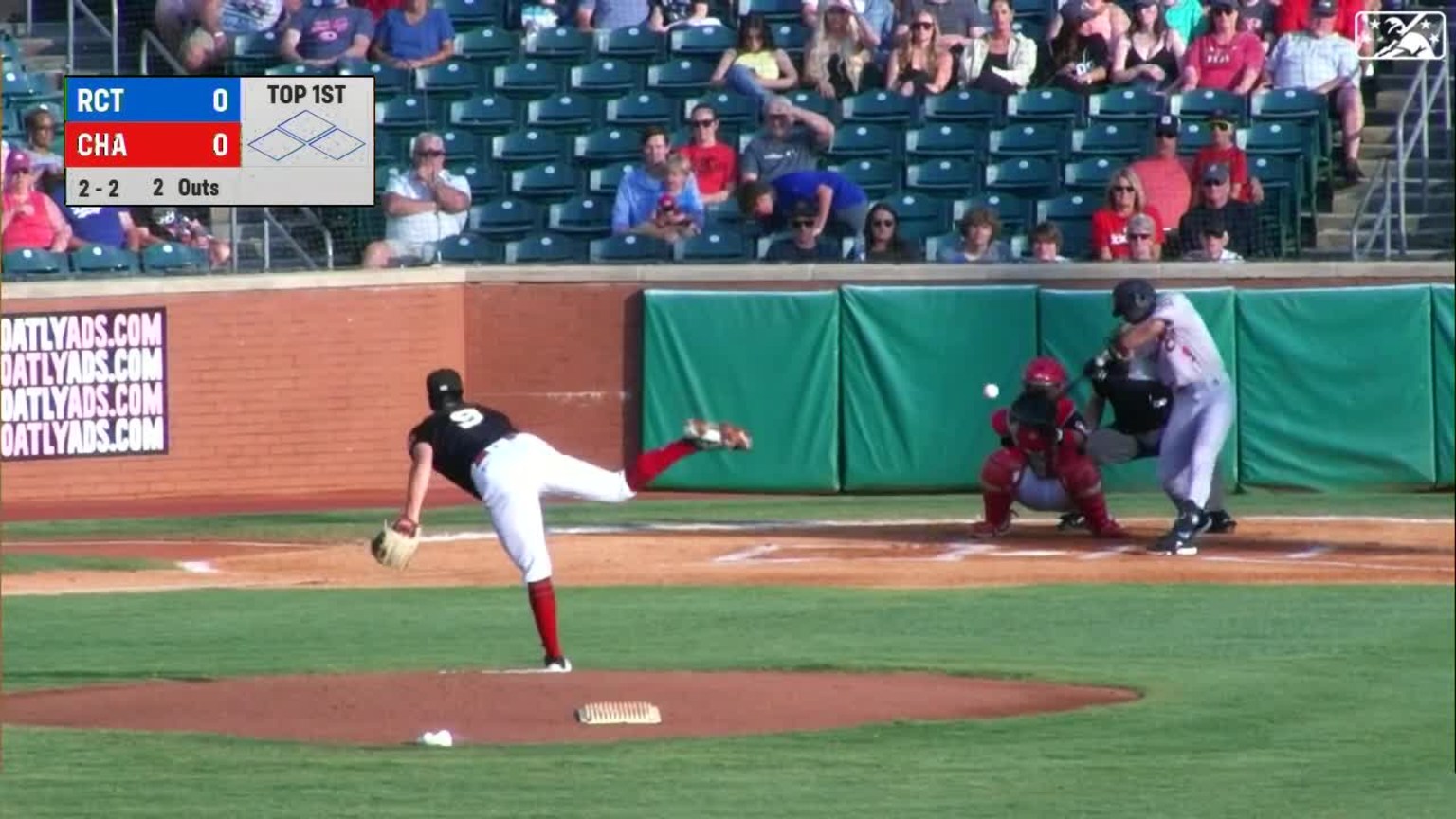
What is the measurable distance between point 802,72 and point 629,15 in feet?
4.92

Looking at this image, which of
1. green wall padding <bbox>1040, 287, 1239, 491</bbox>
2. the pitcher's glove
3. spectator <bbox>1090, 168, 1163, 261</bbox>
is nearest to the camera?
the pitcher's glove

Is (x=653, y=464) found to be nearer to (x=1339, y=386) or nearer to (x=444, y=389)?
(x=444, y=389)

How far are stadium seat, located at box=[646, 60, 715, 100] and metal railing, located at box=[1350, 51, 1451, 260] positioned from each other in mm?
4806

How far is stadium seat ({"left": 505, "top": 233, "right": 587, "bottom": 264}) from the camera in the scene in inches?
818

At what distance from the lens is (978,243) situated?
2008cm

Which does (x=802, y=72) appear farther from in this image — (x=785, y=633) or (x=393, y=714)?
(x=393, y=714)

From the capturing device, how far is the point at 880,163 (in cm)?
2038

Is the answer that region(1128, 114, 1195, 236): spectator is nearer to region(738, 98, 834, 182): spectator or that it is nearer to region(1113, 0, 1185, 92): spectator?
region(1113, 0, 1185, 92): spectator

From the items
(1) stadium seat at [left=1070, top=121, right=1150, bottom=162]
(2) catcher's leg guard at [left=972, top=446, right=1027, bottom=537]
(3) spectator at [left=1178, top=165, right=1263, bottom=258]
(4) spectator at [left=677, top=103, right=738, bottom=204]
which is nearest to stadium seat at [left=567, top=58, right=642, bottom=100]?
(4) spectator at [left=677, top=103, right=738, bottom=204]

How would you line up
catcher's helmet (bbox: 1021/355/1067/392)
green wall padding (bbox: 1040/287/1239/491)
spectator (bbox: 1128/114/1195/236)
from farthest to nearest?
green wall padding (bbox: 1040/287/1239/491)
spectator (bbox: 1128/114/1195/236)
catcher's helmet (bbox: 1021/355/1067/392)

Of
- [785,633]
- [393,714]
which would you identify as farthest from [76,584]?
[393,714]

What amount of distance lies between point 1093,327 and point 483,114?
4638 millimetres

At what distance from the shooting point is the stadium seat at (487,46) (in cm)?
2006

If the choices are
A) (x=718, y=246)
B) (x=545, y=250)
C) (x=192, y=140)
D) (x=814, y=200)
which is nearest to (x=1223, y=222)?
(x=814, y=200)
